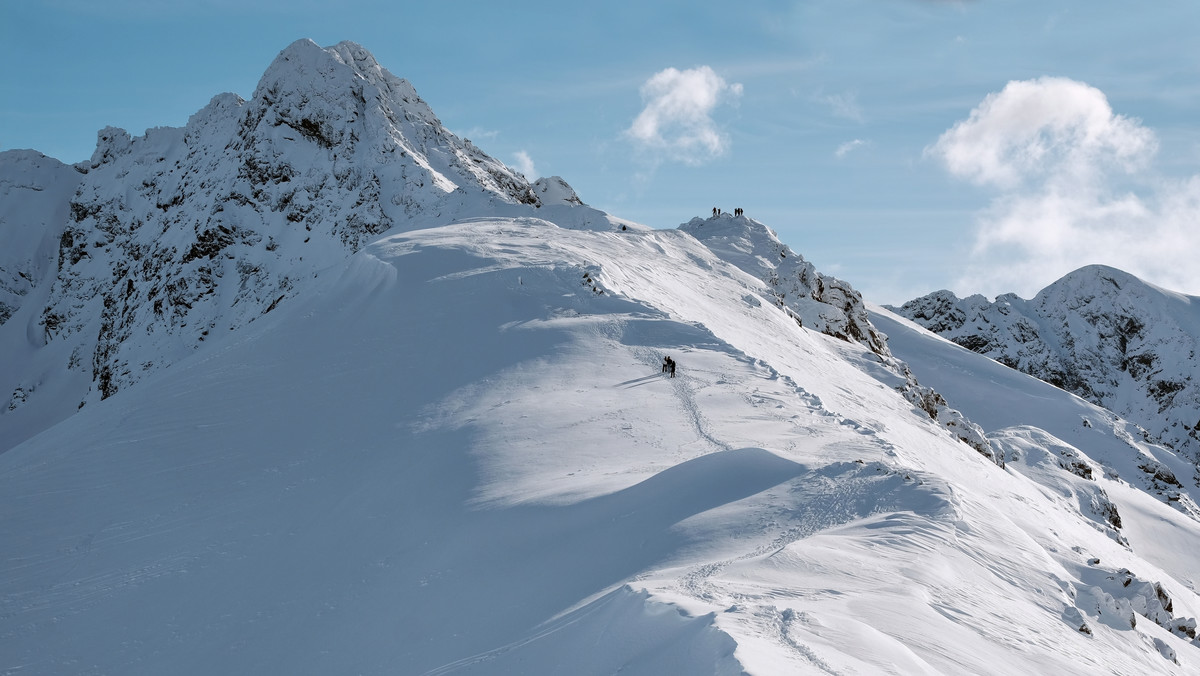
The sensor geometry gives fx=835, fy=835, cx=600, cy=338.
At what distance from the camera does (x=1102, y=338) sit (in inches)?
5448

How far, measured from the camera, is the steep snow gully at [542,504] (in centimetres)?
969

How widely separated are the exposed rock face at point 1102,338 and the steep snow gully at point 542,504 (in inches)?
3578

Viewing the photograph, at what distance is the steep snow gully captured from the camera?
969 cm

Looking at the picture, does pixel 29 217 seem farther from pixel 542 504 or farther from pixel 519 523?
pixel 519 523

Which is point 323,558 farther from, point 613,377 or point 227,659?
point 613,377

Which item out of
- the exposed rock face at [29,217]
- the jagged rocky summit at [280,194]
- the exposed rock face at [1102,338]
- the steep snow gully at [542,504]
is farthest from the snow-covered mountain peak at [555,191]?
the exposed rock face at [29,217]

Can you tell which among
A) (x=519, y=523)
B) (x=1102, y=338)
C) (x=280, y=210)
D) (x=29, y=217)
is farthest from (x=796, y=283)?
(x=29, y=217)

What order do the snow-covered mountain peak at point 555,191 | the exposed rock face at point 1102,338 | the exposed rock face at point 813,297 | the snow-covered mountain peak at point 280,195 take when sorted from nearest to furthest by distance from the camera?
1. the exposed rock face at point 813,297
2. the snow-covered mountain peak at point 280,195
3. the snow-covered mountain peak at point 555,191
4. the exposed rock face at point 1102,338

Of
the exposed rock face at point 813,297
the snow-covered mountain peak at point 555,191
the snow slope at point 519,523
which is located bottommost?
the snow slope at point 519,523

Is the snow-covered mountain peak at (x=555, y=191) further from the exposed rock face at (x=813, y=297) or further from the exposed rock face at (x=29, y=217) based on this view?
the exposed rock face at (x=29, y=217)

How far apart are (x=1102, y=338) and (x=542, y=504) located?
151m

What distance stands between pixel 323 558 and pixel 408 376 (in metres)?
7.62

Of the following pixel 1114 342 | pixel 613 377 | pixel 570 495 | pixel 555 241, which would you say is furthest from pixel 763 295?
pixel 1114 342

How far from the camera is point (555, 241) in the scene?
1325 inches
